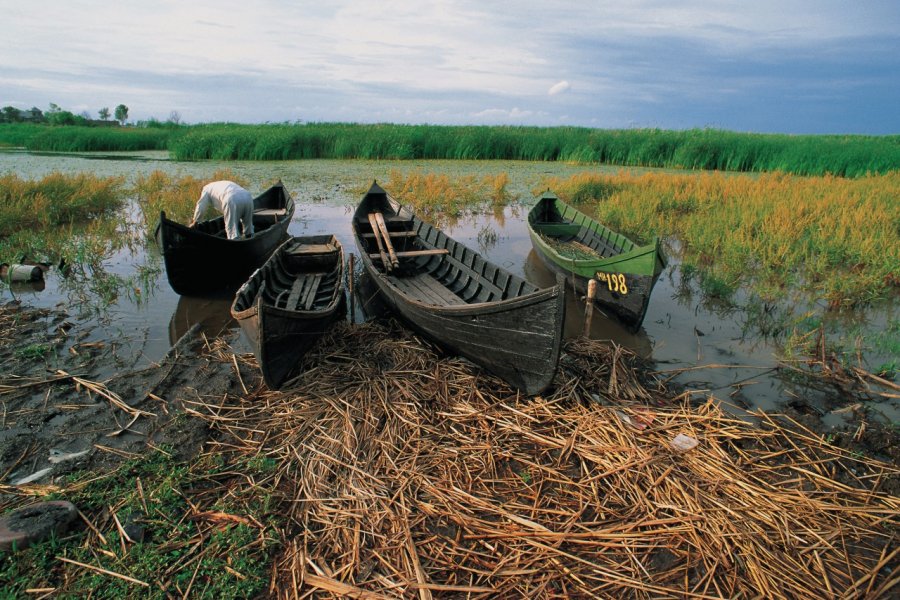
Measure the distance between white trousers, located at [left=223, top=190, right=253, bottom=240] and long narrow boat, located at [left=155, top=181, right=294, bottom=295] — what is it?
1.28 feet

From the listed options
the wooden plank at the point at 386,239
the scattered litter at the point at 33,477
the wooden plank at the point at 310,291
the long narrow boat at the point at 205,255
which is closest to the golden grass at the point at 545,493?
the scattered litter at the point at 33,477

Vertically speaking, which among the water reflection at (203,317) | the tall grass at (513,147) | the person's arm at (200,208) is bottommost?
the water reflection at (203,317)

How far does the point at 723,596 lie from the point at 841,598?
0.66 meters

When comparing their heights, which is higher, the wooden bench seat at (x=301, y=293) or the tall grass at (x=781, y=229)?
the tall grass at (x=781, y=229)

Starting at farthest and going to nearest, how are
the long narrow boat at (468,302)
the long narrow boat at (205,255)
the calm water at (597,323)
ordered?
the long narrow boat at (205,255)
the calm water at (597,323)
the long narrow boat at (468,302)

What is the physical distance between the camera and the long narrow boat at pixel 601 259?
6.11 m

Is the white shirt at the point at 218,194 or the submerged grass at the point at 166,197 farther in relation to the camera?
the submerged grass at the point at 166,197

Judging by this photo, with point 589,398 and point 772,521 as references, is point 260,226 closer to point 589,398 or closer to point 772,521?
point 589,398

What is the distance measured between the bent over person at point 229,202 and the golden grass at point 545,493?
4.36 m

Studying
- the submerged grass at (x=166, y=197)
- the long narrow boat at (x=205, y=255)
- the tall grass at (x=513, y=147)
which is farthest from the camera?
the tall grass at (x=513, y=147)

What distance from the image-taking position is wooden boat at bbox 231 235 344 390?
4434 millimetres

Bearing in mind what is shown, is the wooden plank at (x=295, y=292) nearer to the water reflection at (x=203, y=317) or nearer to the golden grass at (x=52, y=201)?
the water reflection at (x=203, y=317)

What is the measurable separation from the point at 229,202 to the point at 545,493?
6.86m

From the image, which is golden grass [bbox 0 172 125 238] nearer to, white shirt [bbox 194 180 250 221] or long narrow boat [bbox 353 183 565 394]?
white shirt [bbox 194 180 250 221]
